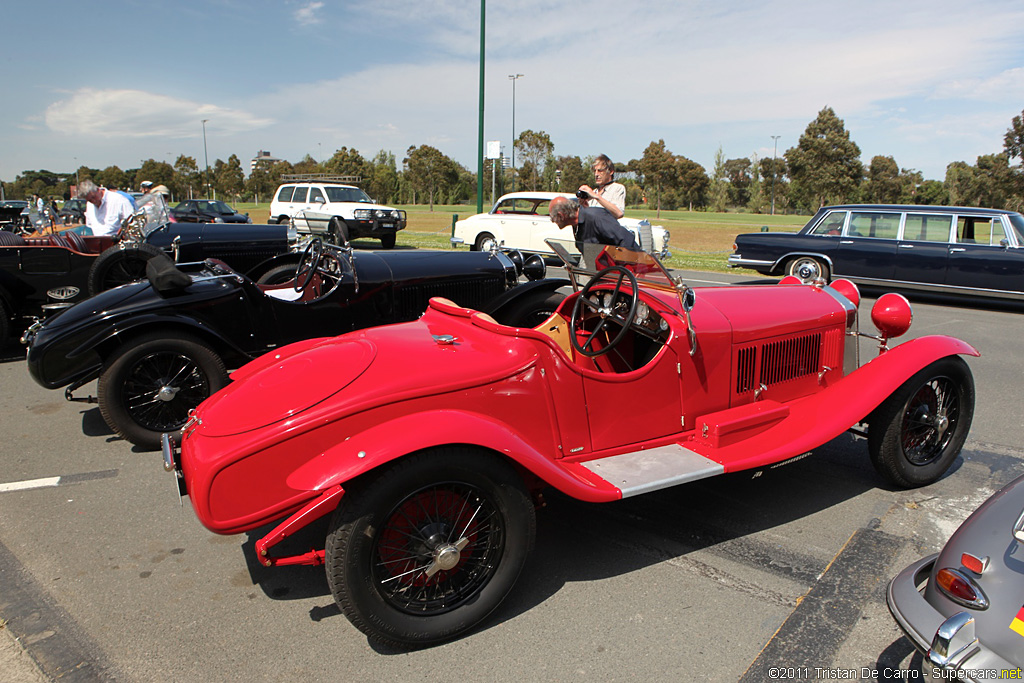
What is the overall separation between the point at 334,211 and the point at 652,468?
59.9 ft

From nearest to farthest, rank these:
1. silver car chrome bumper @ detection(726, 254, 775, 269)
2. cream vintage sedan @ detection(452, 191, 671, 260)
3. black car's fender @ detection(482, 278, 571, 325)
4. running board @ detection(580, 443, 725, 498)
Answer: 1. running board @ detection(580, 443, 725, 498)
2. black car's fender @ detection(482, 278, 571, 325)
3. silver car chrome bumper @ detection(726, 254, 775, 269)
4. cream vintage sedan @ detection(452, 191, 671, 260)

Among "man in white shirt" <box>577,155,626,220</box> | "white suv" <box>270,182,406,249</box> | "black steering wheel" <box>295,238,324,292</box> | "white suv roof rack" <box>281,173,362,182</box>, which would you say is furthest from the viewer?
"white suv roof rack" <box>281,173,362,182</box>

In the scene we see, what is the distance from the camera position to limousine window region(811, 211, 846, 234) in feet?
38.7

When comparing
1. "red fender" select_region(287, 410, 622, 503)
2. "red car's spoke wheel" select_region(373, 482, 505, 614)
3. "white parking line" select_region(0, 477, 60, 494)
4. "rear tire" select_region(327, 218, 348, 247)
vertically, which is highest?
"rear tire" select_region(327, 218, 348, 247)

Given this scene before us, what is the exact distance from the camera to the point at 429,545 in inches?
95.9

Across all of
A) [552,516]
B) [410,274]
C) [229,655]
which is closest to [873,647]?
[552,516]

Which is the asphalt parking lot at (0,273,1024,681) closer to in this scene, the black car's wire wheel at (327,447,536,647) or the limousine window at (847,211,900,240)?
the black car's wire wheel at (327,447,536,647)

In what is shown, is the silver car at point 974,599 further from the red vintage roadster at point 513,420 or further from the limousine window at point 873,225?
Answer: the limousine window at point 873,225

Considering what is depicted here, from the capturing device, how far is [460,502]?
254cm

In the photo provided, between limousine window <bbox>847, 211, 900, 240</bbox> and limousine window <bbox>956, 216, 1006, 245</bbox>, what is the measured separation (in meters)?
0.92

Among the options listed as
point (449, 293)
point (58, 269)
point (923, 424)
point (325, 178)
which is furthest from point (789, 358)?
point (325, 178)

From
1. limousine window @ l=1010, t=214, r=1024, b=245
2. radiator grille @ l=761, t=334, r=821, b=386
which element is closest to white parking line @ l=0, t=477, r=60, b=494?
radiator grille @ l=761, t=334, r=821, b=386

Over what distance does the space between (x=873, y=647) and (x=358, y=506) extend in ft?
6.47

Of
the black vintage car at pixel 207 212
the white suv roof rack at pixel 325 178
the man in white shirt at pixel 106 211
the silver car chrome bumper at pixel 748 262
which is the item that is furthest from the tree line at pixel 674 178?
the man in white shirt at pixel 106 211
